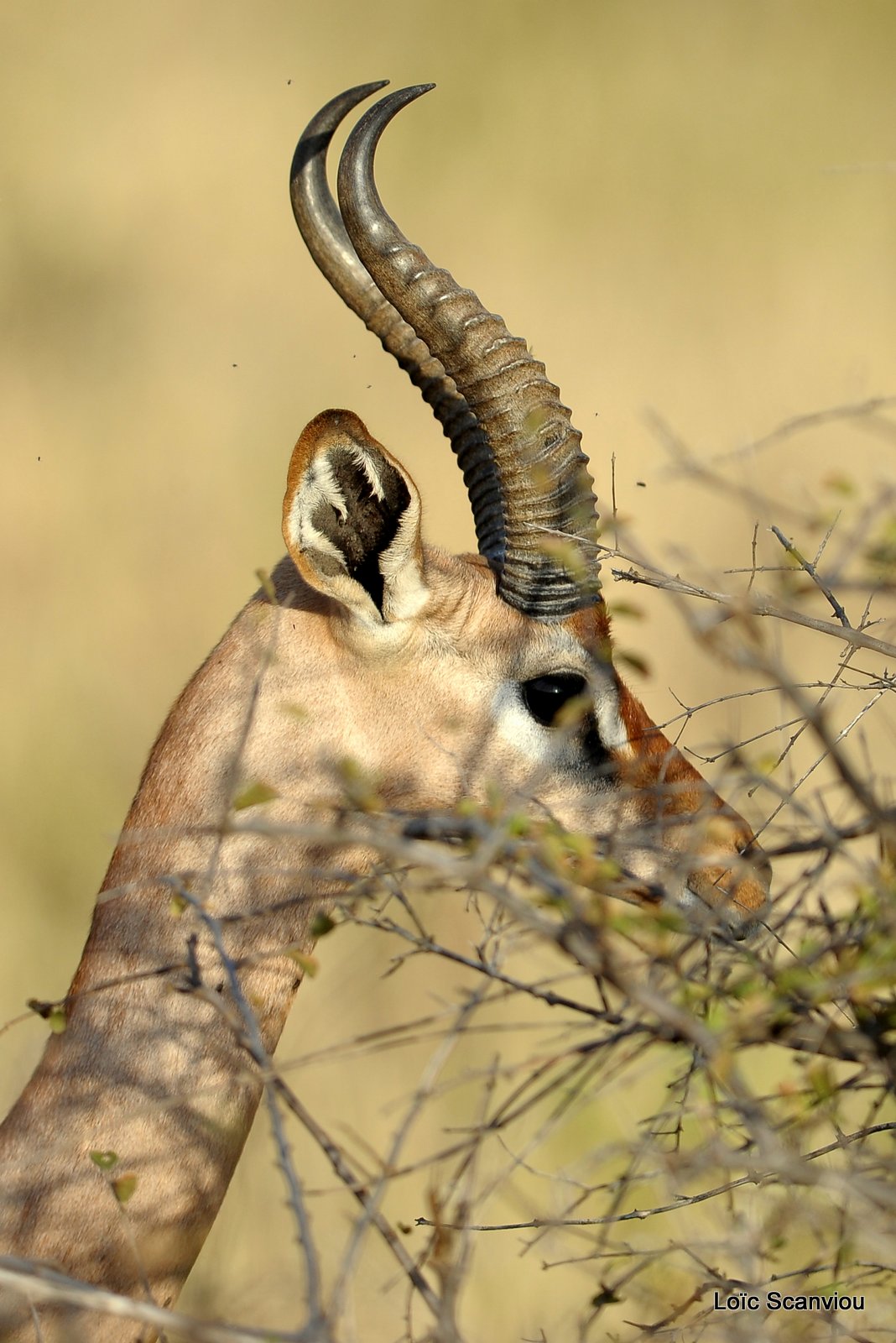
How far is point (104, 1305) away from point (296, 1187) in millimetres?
245

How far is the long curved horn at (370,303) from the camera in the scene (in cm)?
337

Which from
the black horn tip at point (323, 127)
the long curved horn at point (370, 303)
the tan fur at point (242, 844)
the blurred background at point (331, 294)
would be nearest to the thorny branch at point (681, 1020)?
the tan fur at point (242, 844)

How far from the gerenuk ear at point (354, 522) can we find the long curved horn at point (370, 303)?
0.45 meters

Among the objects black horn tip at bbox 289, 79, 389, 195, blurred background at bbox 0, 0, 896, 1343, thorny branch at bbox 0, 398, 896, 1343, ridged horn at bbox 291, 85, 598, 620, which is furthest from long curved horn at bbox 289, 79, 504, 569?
blurred background at bbox 0, 0, 896, 1343

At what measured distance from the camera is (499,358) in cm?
310

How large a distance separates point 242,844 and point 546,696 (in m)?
0.78

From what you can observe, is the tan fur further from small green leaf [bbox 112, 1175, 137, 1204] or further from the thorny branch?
small green leaf [bbox 112, 1175, 137, 1204]

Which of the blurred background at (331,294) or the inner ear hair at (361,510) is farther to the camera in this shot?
the blurred background at (331,294)

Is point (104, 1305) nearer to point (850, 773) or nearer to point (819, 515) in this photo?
point (850, 773)

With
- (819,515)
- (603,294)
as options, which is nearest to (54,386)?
(603,294)

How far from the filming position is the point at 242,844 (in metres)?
2.79

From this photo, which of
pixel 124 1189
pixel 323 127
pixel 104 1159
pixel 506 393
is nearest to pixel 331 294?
pixel 323 127

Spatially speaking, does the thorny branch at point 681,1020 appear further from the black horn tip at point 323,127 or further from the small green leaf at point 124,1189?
the black horn tip at point 323,127

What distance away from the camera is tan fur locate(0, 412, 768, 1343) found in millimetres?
2555
